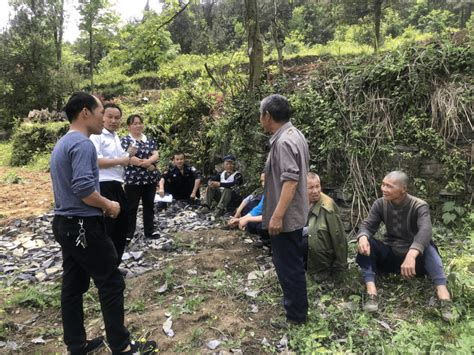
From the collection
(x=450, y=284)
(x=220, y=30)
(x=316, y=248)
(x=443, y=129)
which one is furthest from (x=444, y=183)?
(x=220, y=30)

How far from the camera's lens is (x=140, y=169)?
546cm

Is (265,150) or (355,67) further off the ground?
(355,67)

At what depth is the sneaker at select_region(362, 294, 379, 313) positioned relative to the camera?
360cm

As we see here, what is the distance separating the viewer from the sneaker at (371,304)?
3602 mm

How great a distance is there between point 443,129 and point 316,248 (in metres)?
3.08

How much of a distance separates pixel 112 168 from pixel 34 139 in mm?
11509

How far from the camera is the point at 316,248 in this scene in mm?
4094

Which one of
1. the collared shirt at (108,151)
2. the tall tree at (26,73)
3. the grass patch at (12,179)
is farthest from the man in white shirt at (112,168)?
the tall tree at (26,73)

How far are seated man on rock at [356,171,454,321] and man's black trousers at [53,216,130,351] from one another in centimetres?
236

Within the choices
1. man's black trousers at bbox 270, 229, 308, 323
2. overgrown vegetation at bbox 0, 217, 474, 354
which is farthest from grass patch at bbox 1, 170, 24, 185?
man's black trousers at bbox 270, 229, 308, 323

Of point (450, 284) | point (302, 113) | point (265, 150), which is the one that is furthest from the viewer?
point (265, 150)

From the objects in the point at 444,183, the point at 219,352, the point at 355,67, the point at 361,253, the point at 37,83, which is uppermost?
the point at 37,83

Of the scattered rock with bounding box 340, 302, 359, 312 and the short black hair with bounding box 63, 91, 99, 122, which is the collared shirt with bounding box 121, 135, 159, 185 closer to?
the short black hair with bounding box 63, 91, 99, 122

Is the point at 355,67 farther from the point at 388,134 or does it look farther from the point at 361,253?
the point at 361,253
